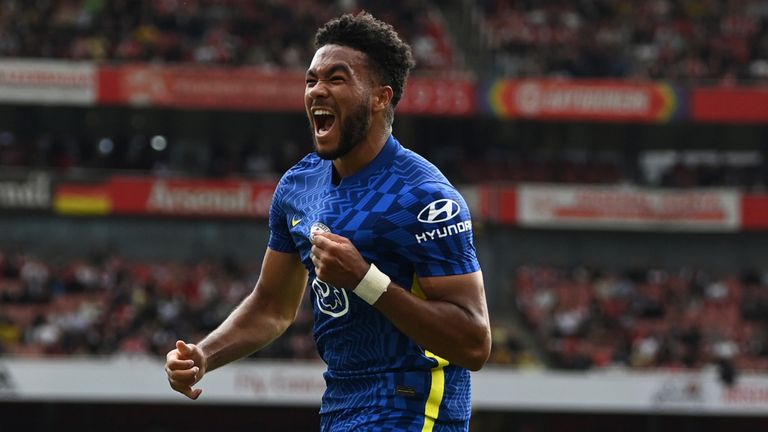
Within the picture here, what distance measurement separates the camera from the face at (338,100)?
443 centimetres

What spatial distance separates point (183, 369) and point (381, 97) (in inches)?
44.3

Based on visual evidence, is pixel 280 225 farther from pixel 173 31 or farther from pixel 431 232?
pixel 173 31

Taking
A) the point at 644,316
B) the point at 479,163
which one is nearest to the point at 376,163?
the point at 644,316

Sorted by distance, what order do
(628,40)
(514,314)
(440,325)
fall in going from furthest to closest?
(628,40) → (514,314) → (440,325)

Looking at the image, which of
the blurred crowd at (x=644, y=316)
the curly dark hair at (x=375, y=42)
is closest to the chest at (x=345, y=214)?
the curly dark hair at (x=375, y=42)

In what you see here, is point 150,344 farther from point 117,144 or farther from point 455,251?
point 455,251

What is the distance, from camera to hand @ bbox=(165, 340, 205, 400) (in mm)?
4527

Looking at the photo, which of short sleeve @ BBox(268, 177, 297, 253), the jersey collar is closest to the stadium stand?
short sleeve @ BBox(268, 177, 297, 253)

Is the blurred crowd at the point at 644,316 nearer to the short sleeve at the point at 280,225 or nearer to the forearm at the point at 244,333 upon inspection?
the forearm at the point at 244,333

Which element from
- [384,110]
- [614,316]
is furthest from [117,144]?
[384,110]

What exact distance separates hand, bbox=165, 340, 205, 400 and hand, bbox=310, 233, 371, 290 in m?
0.65

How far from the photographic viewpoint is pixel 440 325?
4262 millimetres

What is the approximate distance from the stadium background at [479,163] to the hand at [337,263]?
66.5 ft

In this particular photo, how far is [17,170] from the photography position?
28.9m
